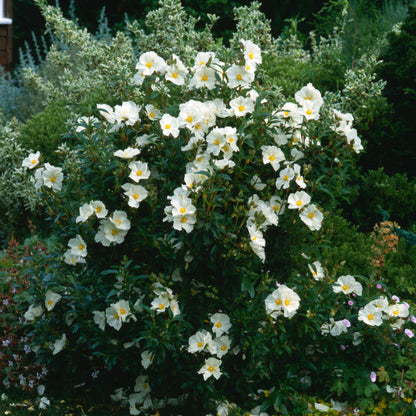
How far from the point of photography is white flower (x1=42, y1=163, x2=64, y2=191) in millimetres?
3320

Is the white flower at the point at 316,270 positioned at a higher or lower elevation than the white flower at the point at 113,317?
higher

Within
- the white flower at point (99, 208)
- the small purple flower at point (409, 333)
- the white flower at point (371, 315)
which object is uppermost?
the white flower at point (99, 208)

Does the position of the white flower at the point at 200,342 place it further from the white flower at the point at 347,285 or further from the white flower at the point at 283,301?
the white flower at the point at 347,285

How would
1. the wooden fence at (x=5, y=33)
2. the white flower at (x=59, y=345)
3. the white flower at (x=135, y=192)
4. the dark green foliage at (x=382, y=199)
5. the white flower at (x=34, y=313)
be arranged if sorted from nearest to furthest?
the white flower at (x=135, y=192) → the white flower at (x=59, y=345) → the white flower at (x=34, y=313) → the dark green foliage at (x=382, y=199) → the wooden fence at (x=5, y=33)

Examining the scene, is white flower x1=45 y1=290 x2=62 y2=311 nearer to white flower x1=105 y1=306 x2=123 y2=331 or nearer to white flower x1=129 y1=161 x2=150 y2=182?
white flower x1=105 y1=306 x2=123 y2=331

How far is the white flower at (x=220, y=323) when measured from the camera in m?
3.21

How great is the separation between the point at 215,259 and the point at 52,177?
3.29 feet

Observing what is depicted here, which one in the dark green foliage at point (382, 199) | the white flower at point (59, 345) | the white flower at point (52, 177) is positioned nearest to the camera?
the white flower at point (52, 177)

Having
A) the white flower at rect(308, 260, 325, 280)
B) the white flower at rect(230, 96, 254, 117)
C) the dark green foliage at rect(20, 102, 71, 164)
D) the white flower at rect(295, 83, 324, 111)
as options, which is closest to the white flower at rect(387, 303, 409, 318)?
the white flower at rect(308, 260, 325, 280)

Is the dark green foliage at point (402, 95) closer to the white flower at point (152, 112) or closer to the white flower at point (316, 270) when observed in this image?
the white flower at point (316, 270)

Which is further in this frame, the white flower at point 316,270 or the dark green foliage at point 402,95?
the dark green foliage at point 402,95

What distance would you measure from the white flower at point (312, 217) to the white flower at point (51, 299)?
1.50 meters

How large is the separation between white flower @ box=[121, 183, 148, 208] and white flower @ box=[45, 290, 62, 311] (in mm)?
865

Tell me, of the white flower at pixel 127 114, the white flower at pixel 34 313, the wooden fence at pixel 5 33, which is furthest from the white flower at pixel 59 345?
the wooden fence at pixel 5 33
